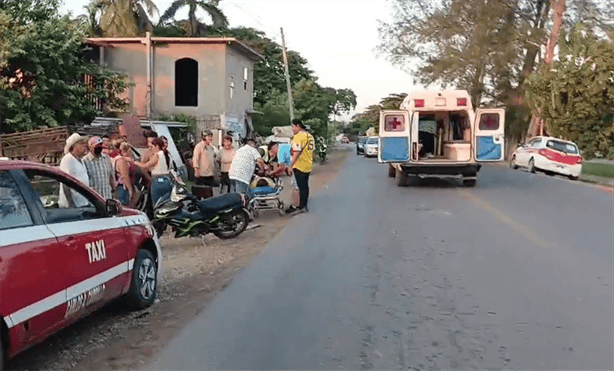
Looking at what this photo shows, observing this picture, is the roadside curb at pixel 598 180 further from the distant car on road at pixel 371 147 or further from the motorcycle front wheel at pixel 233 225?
the distant car on road at pixel 371 147

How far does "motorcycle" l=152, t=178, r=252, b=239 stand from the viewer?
10078 millimetres

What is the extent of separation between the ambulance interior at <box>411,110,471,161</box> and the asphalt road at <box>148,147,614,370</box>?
26.3 feet

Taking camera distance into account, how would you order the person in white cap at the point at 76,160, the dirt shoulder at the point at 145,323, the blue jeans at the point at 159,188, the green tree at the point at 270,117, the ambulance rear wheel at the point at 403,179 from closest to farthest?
the dirt shoulder at the point at 145,323
the person in white cap at the point at 76,160
the blue jeans at the point at 159,188
the ambulance rear wheel at the point at 403,179
the green tree at the point at 270,117

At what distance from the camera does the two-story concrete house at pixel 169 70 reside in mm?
28969

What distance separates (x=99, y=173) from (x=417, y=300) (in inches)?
177

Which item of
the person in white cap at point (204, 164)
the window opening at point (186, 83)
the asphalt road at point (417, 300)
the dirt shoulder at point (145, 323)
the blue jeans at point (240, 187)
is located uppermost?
the window opening at point (186, 83)

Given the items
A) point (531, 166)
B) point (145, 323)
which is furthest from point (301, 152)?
point (531, 166)

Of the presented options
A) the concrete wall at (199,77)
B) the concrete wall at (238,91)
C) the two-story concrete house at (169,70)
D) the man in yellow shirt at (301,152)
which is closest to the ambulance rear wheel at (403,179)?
the man in yellow shirt at (301,152)

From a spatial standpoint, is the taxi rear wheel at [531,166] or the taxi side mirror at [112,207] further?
the taxi rear wheel at [531,166]

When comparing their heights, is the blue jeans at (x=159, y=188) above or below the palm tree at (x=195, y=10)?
below

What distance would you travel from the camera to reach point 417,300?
701 cm

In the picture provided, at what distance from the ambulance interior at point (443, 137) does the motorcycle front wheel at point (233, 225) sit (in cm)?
1039

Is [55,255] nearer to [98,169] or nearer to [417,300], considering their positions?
[417,300]

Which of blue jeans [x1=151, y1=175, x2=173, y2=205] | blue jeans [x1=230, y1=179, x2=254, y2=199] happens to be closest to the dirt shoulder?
blue jeans [x1=151, y1=175, x2=173, y2=205]
